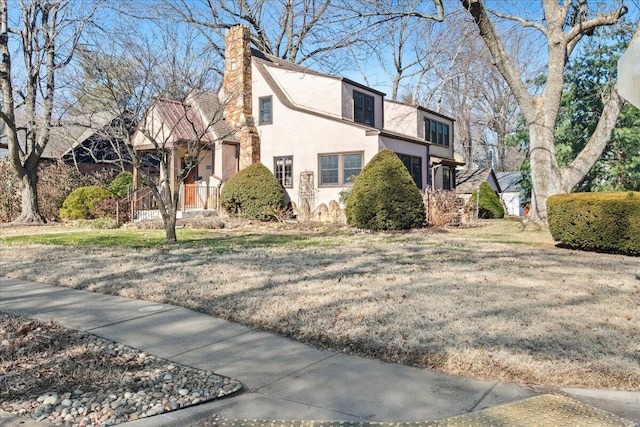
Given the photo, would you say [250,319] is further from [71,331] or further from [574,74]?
[574,74]

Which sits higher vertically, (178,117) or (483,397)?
(178,117)

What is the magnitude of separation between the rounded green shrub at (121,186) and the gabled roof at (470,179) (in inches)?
731

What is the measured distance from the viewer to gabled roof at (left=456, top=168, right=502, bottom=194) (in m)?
31.0

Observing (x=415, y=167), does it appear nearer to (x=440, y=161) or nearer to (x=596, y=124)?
(x=440, y=161)

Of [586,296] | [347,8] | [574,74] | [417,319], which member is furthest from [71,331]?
[574,74]

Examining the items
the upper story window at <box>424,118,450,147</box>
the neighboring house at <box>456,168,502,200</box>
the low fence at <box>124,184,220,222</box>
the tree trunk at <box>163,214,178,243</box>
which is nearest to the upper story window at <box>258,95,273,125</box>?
the low fence at <box>124,184,220,222</box>

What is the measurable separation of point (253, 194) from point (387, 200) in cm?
633

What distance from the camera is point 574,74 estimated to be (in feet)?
73.3

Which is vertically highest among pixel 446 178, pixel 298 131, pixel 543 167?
pixel 298 131

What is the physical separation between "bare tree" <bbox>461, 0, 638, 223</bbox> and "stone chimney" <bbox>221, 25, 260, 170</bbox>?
35.1 ft

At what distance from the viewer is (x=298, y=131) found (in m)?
21.7

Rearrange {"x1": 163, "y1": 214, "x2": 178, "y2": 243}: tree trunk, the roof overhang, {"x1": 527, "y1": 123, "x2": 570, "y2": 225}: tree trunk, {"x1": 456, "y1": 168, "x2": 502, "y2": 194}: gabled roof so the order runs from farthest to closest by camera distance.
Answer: {"x1": 456, "y1": 168, "x2": 502, "y2": 194}: gabled roof < the roof overhang < {"x1": 527, "y1": 123, "x2": 570, "y2": 225}: tree trunk < {"x1": 163, "y1": 214, "x2": 178, "y2": 243}: tree trunk

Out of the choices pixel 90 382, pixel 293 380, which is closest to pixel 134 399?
pixel 90 382

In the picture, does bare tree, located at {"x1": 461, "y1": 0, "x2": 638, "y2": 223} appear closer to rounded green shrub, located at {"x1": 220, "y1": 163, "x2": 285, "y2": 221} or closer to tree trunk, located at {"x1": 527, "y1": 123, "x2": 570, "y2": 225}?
tree trunk, located at {"x1": 527, "y1": 123, "x2": 570, "y2": 225}
